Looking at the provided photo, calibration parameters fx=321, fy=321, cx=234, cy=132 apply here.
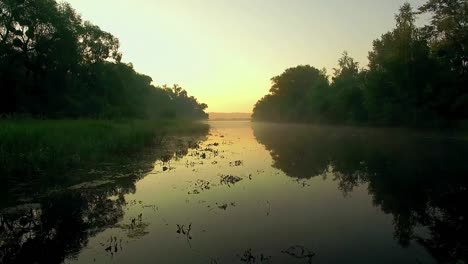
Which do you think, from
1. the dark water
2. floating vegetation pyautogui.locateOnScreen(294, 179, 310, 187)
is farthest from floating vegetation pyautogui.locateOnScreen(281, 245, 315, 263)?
floating vegetation pyautogui.locateOnScreen(294, 179, 310, 187)

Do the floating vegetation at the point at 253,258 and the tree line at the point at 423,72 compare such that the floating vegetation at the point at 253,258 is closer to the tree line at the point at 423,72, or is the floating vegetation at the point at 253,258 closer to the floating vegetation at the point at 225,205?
the floating vegetation at the point at 225,205

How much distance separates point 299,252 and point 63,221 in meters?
7.28

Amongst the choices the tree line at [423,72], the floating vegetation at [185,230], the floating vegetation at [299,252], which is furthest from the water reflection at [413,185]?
the tree line at [423,72]

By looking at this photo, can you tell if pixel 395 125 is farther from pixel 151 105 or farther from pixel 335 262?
pixel 151 105

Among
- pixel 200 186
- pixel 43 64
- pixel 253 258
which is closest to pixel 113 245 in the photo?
pixel 253 258

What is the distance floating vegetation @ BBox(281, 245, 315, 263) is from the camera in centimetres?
762

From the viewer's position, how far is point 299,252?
7.91 meters

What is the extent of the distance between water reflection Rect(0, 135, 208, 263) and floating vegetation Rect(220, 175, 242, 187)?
4.42 m

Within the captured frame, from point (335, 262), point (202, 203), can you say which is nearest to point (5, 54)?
point (202, 203)

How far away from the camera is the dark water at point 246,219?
783 cm

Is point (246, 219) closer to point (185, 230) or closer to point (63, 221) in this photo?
point (185, 230)

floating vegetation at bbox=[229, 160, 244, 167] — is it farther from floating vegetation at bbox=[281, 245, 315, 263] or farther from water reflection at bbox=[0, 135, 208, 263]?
floating vegetation at bbox=[281, 245, 315, 263]

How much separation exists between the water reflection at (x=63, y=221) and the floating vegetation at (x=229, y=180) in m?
4.42

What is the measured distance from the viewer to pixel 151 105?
13950 cm
